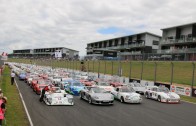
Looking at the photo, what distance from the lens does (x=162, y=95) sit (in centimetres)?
2189

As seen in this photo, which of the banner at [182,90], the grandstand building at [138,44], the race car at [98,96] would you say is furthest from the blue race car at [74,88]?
the grandstand building at [138,44]

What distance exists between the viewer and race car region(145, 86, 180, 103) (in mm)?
21531

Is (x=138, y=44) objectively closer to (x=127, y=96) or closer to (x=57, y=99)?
(x=127, y=96)

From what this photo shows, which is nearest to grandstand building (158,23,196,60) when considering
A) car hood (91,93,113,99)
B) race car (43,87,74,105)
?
car hood (91,93,113,99)

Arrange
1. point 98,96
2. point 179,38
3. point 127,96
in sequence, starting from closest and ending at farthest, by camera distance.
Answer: point 98,96 → point 127,96 → point 179,38

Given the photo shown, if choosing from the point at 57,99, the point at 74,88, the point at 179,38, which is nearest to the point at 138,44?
the point at 179,38

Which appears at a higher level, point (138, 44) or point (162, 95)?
point (138, 44)

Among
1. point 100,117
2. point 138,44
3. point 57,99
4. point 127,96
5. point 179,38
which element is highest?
point 179,38

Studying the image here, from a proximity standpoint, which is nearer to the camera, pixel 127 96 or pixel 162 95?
pixel 127 96

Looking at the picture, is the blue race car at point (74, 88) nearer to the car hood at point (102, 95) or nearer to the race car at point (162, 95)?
the car hood at point (102, 95)

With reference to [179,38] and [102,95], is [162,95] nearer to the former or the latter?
[102,95]

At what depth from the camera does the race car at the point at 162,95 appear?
21.5 metres

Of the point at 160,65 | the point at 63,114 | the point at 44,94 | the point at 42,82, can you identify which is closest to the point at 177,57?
the point at 160,65

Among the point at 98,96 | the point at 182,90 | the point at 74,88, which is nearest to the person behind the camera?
the point at 98,96
